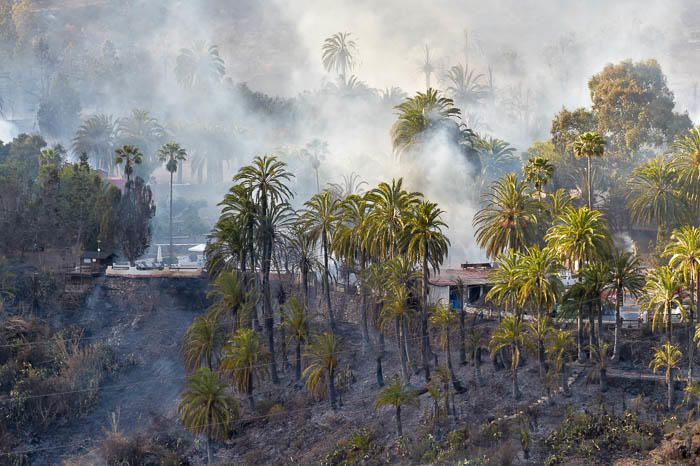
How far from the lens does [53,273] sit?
9238 cm

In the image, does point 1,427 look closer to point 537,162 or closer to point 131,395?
point 131,395

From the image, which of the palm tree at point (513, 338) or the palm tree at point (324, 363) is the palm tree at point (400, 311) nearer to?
the palm tree at point (324, 363)

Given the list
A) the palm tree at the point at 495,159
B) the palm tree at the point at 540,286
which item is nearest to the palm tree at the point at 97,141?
the palm tree at the point at 495,159

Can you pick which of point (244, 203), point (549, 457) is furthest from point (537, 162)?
point (549, 457)

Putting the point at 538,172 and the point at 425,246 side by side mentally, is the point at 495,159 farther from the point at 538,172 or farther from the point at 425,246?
the point at 425,246

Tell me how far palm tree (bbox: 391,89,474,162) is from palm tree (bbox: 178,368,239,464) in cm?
4796

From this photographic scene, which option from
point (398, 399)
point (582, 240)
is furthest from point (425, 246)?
point (398, 399)

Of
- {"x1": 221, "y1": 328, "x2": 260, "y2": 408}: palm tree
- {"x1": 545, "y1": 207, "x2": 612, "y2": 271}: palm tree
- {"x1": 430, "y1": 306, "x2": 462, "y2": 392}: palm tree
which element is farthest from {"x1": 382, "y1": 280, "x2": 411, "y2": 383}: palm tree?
{"x1": 545, "y1": 207, "x2": 612, "y2": 271}: palm tree

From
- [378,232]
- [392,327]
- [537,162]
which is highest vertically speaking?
[537,162]

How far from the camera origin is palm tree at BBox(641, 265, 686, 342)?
62719 mm

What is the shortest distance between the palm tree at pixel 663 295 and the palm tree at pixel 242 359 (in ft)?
90.6

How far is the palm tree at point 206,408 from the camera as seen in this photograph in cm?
6562

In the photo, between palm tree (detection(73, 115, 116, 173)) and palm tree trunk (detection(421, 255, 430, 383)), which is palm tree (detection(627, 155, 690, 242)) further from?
palm tree (detection(73, 115, 116, 173))

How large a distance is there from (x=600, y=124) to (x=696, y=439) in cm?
7328
